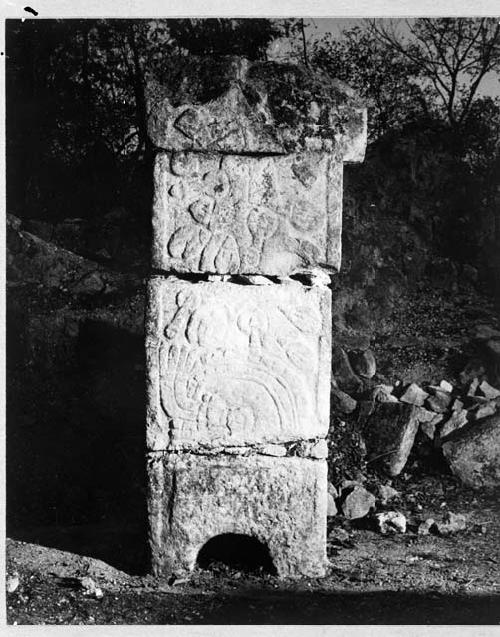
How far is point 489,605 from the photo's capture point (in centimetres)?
374

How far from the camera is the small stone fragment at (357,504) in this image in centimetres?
497

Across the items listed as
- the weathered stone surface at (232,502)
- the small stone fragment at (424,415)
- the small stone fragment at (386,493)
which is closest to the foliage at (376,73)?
the small stone fragment at (424,415)

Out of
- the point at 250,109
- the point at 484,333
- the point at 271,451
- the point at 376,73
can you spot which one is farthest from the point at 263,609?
the point at 376,73

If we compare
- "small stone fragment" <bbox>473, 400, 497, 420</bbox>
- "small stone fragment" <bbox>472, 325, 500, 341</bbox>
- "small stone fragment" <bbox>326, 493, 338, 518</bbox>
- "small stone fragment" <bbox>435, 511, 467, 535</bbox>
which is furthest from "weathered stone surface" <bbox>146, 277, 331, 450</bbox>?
"small stone fragment" <bbox>472, 325, 500, 341</bbox>

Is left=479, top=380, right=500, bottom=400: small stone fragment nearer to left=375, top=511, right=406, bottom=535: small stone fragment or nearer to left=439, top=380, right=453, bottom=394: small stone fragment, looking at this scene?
left=439, top=380, right=453, bottom=394: small stone fragment

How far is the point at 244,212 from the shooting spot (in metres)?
3.76

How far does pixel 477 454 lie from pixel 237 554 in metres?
2.27

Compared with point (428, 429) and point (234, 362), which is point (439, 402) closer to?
point (428, 429)

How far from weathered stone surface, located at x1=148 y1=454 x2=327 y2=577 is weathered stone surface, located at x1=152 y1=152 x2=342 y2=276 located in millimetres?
954

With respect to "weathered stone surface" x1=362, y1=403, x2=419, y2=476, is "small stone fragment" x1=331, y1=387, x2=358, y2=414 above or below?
above

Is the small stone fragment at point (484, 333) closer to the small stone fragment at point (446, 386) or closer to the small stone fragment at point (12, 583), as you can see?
the small stone fragment at point (446, 386)

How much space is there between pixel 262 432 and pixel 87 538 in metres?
1.38

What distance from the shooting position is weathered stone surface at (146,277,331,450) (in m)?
3.75

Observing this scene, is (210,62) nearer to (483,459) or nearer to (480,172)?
(483,459)
